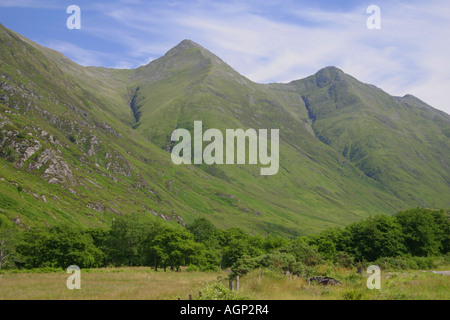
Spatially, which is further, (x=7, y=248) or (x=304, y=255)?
(x=7, y=248)

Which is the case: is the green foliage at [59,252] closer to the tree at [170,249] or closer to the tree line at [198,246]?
the tree line at [198,246]

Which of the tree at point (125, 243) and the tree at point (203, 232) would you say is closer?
the tree at point (125, 243)

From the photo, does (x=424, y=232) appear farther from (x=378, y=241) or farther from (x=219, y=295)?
(x=219, y=295)

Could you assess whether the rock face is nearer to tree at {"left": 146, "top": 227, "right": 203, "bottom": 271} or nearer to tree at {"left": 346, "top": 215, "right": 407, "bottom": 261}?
tree at {"left": 346, "top": 215, "right": 407, "bottom": 261}

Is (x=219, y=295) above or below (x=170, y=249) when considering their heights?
above

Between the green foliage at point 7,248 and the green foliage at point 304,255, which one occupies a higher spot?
the green foliage at point 304,255

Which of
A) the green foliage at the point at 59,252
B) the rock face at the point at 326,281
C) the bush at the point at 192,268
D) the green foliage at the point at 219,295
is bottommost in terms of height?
the bush at the point at 192,268

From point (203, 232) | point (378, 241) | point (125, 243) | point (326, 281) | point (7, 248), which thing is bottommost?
point (125, 243)

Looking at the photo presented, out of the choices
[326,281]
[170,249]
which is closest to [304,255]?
[326,281]

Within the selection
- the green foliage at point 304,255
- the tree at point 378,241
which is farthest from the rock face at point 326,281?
the tree at point 378,241
